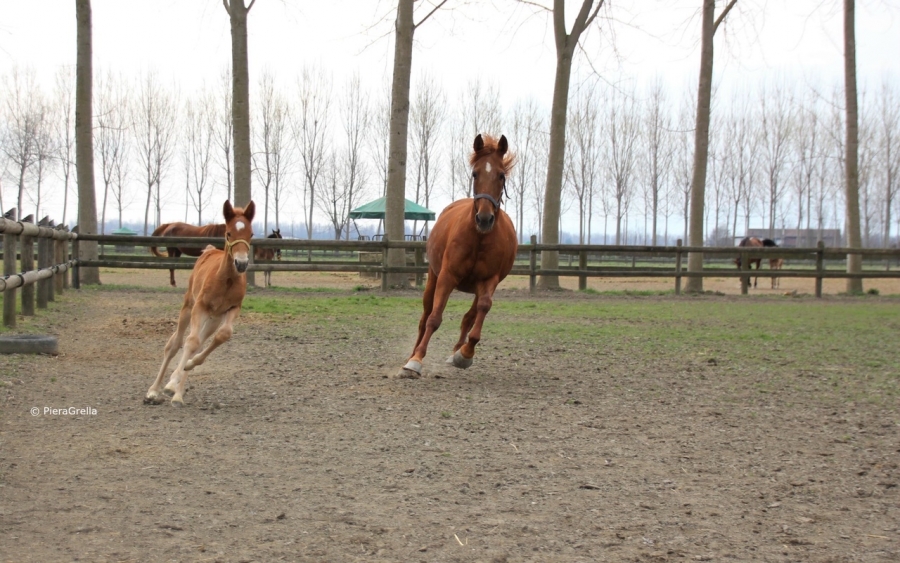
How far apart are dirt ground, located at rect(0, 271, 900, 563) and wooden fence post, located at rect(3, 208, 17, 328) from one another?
216 cm

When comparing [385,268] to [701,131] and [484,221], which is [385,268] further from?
[484,221]

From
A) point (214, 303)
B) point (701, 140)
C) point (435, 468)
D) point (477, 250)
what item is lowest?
point (435, 468)

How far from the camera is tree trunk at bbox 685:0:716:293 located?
854 inches

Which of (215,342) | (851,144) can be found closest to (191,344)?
(215,342)

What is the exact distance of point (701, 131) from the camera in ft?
72.1

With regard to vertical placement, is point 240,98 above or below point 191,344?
above

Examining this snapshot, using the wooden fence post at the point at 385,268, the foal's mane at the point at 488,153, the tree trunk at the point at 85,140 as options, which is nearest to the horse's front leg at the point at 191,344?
the foal's mane at the point at 488,153

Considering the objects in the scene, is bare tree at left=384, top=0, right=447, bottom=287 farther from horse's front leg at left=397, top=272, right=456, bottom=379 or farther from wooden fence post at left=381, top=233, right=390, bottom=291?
horse's front leg at left=397, top=272, right=456, bottom=379

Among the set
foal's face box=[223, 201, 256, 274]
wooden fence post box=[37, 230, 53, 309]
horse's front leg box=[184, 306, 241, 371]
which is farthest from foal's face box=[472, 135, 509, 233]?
wooden fence post box=[37, 230, 53, 309]

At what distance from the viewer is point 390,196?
20375mm

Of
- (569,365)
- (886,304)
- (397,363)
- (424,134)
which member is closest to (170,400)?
(397,363)

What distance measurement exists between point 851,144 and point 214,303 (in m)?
21.8

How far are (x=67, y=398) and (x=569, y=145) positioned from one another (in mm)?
52120

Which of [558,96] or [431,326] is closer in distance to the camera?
[431,326]
